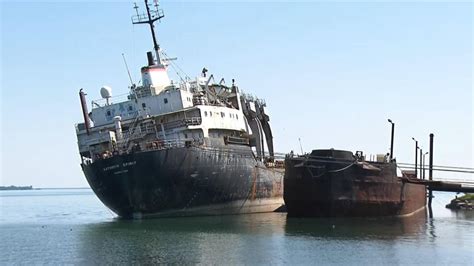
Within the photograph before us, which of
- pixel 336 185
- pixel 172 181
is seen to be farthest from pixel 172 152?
pixel 336 185

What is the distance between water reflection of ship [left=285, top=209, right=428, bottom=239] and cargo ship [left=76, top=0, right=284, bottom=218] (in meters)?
4.79

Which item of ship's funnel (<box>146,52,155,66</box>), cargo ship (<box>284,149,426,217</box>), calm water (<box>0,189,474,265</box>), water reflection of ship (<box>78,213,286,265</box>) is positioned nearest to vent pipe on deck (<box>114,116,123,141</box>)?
water reflection of ship (<box>78,213,286,265</box>)

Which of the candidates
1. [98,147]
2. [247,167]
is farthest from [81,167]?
[247,167]

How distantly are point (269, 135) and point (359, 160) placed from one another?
52.5 feet

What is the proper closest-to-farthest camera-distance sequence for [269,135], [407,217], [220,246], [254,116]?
[220,246] → [407,217] → [254,116] → [269,135]

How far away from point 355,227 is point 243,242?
8748 mm

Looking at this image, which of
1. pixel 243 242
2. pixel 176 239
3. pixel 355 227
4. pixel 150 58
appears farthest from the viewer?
pixel 150 58

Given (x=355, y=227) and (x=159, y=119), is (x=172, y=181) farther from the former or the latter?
(x=355, y=227)

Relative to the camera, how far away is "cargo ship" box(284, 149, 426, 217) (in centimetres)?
3562

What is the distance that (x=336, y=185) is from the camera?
35625 mm

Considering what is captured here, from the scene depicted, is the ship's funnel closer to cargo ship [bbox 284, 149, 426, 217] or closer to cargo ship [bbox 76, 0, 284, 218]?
cargo ship [bbox 76, 0, 284, 218]

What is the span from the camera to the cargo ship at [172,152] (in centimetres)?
3328

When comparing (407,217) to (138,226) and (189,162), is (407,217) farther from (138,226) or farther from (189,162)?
(138,226)

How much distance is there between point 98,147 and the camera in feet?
124
